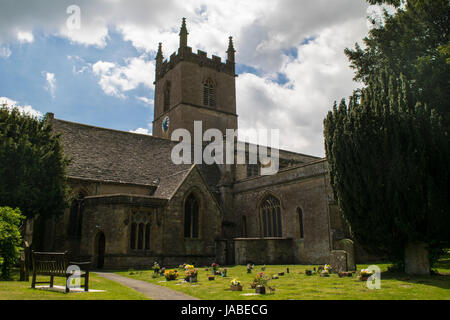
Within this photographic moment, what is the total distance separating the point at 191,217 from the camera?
23.5 meters

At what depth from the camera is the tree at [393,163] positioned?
12844 mm

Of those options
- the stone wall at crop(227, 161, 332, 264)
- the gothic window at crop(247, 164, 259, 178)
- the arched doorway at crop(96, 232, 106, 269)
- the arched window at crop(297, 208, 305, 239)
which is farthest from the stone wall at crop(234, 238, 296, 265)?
the gothic window at crop(247, 164, 259, 178)

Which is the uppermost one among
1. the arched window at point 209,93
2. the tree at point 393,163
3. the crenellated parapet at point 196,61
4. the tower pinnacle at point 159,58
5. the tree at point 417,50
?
the tower pinnacle at point 159,58

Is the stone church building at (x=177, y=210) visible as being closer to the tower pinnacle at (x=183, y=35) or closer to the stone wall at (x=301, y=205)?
the stone wall at (x=301, y=205)

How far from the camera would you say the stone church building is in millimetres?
20828

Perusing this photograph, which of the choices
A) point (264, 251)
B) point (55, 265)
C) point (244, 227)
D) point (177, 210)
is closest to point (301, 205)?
point (264, 251)

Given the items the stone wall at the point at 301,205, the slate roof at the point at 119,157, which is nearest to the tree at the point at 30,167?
the slate roof at the point at 119,157

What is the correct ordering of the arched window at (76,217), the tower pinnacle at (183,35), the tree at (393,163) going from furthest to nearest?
the tower pinnacle at (183,35), the arched window at (76,217), the tree at (393,163)

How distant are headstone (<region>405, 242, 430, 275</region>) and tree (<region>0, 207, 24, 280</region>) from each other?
14526 mm

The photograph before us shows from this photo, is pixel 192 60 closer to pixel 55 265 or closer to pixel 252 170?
pixel 252 170

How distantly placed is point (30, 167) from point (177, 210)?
874 centimetres

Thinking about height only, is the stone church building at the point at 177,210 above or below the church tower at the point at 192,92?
below

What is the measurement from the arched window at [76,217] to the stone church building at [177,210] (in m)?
0.06
